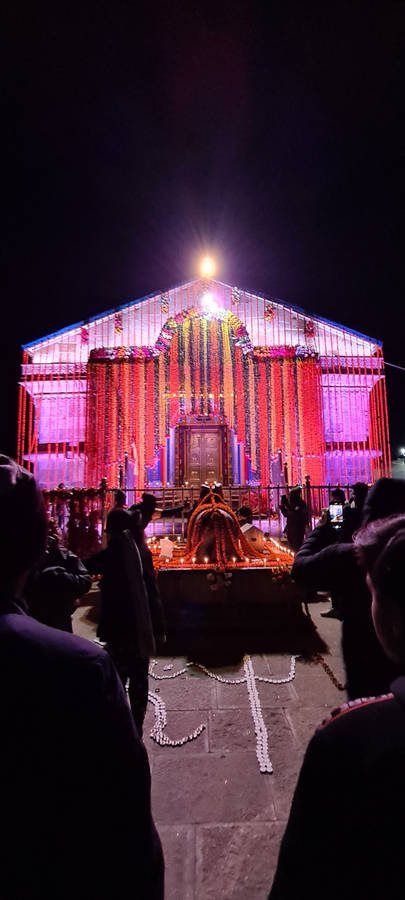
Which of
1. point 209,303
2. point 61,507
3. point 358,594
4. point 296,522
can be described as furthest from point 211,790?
point 209,303

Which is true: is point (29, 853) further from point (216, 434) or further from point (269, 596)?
point (216, 434)

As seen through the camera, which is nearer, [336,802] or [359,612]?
[336,802]

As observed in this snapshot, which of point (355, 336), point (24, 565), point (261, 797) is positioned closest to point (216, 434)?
point (355, 336)

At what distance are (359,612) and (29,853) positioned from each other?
208 cm

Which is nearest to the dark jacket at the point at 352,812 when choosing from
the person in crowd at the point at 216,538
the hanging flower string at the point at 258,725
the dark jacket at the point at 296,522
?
the hanging flower string at the point at 258,725

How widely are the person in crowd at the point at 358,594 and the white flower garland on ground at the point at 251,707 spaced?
132cm

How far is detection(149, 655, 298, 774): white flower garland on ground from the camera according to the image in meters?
3.20

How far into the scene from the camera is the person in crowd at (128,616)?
3.21 meters

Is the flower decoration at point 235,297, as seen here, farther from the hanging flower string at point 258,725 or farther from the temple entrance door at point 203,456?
the hanging flower string at point 258,725

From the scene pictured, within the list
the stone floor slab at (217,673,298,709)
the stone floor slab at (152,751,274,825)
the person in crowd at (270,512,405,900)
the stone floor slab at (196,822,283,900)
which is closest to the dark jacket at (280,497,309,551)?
the stone floor slab at (217,673,298,709)

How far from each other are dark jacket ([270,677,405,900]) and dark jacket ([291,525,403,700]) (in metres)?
1.54

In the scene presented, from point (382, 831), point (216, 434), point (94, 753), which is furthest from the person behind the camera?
point (216, 434)

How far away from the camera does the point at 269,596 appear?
595 cm

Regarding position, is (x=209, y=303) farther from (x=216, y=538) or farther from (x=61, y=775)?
(x=61, y=775)
